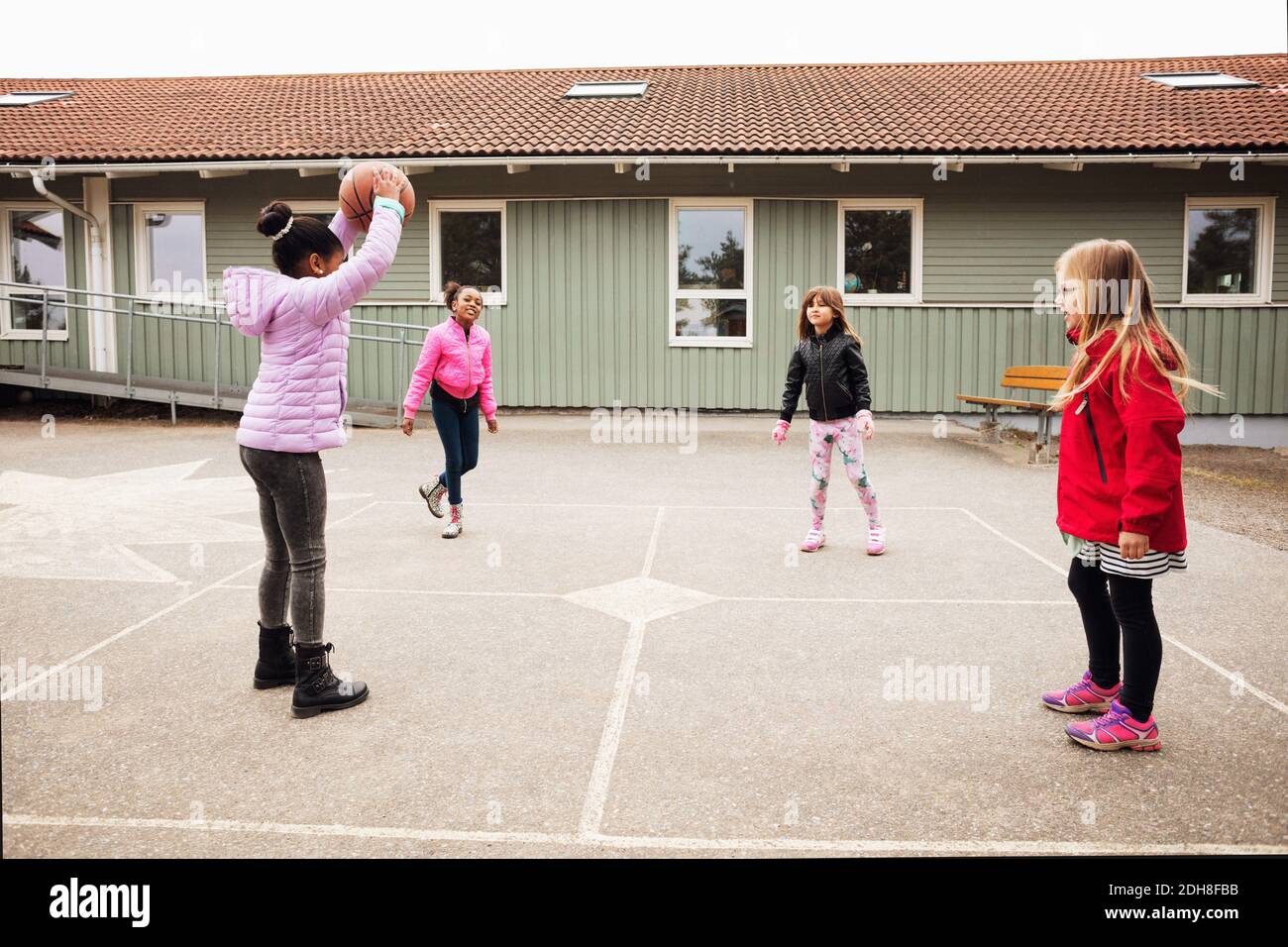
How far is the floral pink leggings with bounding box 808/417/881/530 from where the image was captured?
6656 mm

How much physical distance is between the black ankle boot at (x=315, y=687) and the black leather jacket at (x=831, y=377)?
3.72 meters

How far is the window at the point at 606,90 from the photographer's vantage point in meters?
17.2

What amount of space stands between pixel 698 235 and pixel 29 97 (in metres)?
13.5

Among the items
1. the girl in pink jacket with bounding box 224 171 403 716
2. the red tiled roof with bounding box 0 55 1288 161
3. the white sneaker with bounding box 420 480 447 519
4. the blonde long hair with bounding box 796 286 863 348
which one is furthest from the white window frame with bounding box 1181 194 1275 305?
the girl in pink jacket with bounding box 224 171 403 716

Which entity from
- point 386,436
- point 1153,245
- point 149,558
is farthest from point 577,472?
point 1153,245

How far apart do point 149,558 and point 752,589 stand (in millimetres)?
3692

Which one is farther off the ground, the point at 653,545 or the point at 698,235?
the point at 698,235

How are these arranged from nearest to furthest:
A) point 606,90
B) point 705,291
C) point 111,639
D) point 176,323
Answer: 1. point 111,639
2. point 705,291
3. point 176,323
4. point 606,90

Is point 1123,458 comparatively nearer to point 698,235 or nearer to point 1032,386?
point 1032,386

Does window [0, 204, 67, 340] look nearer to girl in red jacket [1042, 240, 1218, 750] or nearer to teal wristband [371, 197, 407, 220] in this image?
teal wristband [371, 197, 407, 220]

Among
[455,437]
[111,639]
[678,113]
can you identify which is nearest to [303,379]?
[111,639]

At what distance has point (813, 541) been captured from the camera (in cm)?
670

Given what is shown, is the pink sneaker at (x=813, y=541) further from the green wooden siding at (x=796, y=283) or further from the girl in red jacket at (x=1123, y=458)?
the green wooden siding at (x=796, y=283)
